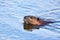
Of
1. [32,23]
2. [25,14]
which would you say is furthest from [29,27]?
[25,14]

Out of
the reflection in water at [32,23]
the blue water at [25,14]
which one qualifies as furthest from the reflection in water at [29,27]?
the blue water at [25,14]

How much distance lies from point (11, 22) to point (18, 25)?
14.9 inches

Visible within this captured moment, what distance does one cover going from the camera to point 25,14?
391 inches

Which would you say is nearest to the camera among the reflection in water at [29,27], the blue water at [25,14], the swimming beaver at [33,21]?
the blue water at [25,14]

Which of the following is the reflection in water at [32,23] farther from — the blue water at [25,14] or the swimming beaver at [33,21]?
the blue water at [25,14]

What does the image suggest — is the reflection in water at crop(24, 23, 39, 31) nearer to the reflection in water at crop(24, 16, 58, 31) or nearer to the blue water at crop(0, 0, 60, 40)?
the reflection in water at crop(24, 16, 58, 31)

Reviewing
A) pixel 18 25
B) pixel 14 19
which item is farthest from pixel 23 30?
pixel 14 19

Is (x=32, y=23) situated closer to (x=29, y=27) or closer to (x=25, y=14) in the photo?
(x=29, y=27)

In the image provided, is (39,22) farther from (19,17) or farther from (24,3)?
(24,3)

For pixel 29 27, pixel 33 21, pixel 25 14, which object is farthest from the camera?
pixel 25 14

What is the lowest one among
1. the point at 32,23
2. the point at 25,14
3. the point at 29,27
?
the point at 29,27

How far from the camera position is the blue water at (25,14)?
776 centimetres

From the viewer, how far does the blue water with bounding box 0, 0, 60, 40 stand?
776cm

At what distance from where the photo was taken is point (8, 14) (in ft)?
32.4
